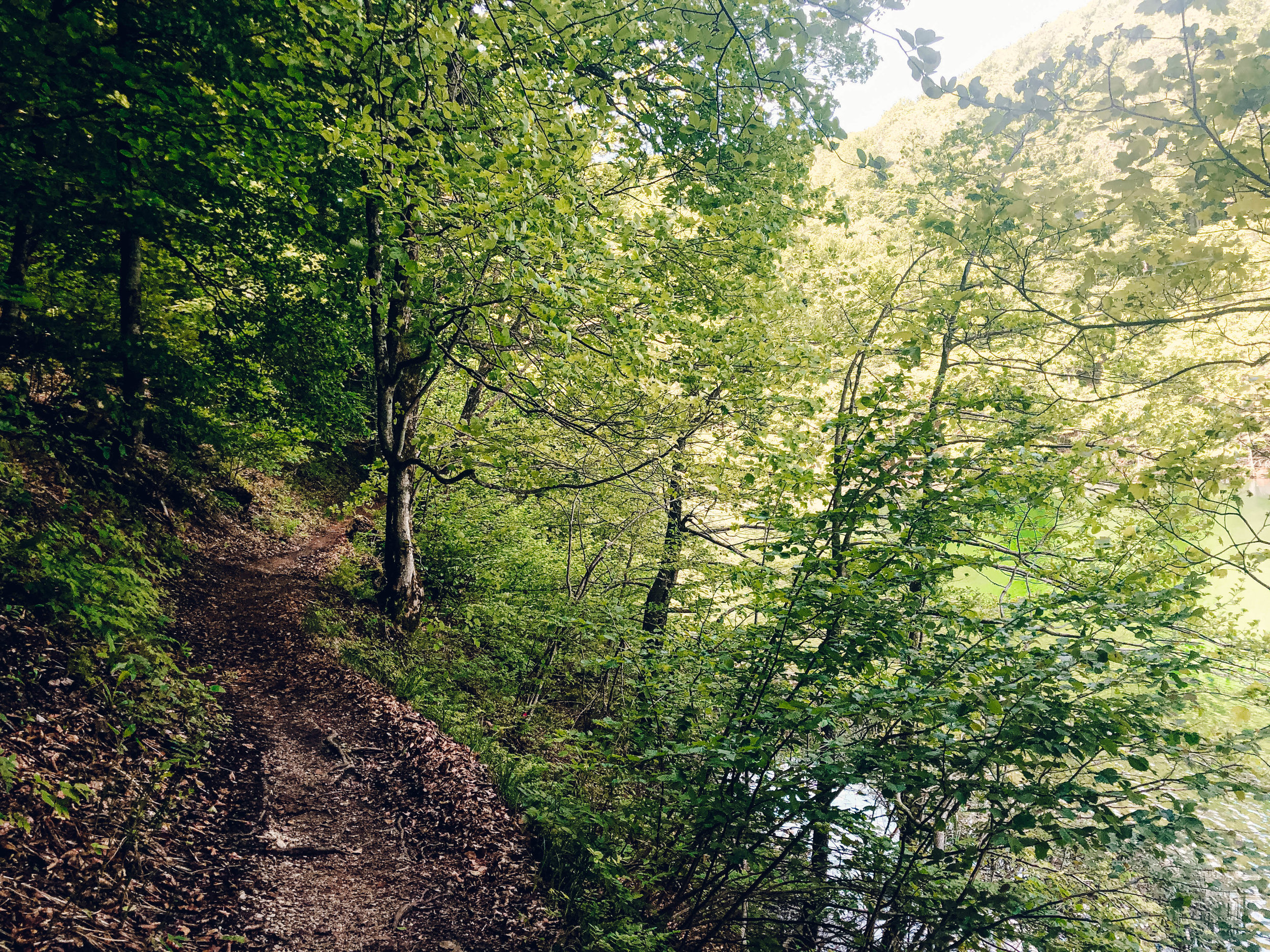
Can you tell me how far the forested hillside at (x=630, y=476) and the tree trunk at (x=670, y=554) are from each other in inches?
7.8

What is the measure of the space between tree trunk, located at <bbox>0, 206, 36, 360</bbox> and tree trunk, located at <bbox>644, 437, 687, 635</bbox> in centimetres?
791

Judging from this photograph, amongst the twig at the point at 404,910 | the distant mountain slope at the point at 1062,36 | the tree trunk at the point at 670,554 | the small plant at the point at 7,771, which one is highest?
the distant mountain slope at the point at 1062,36

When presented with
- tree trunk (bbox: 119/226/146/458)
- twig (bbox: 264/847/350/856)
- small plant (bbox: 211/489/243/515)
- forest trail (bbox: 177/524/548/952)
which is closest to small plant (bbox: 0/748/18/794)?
forest trail (bbox: 177/524/548/952)

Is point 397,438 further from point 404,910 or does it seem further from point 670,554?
point 404,910

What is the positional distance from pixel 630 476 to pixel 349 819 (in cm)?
482

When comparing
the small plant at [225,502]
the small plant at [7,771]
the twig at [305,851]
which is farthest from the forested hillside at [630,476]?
the small plant at [225,502]

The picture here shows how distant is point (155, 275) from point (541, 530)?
802cm

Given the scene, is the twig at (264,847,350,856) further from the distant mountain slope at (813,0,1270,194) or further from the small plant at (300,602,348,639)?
the distant mountain slope at (813,0,1270,194)

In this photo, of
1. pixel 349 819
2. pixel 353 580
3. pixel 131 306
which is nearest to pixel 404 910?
pixel 349 819

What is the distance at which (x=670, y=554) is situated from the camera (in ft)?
35.7

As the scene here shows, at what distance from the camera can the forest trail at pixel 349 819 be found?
13.7ft

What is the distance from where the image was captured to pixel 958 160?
389 inches

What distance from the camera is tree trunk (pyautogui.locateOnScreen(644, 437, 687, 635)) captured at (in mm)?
9003

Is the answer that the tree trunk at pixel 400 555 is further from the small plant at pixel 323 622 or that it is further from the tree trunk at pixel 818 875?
the tree trunk at pixel 818 875
